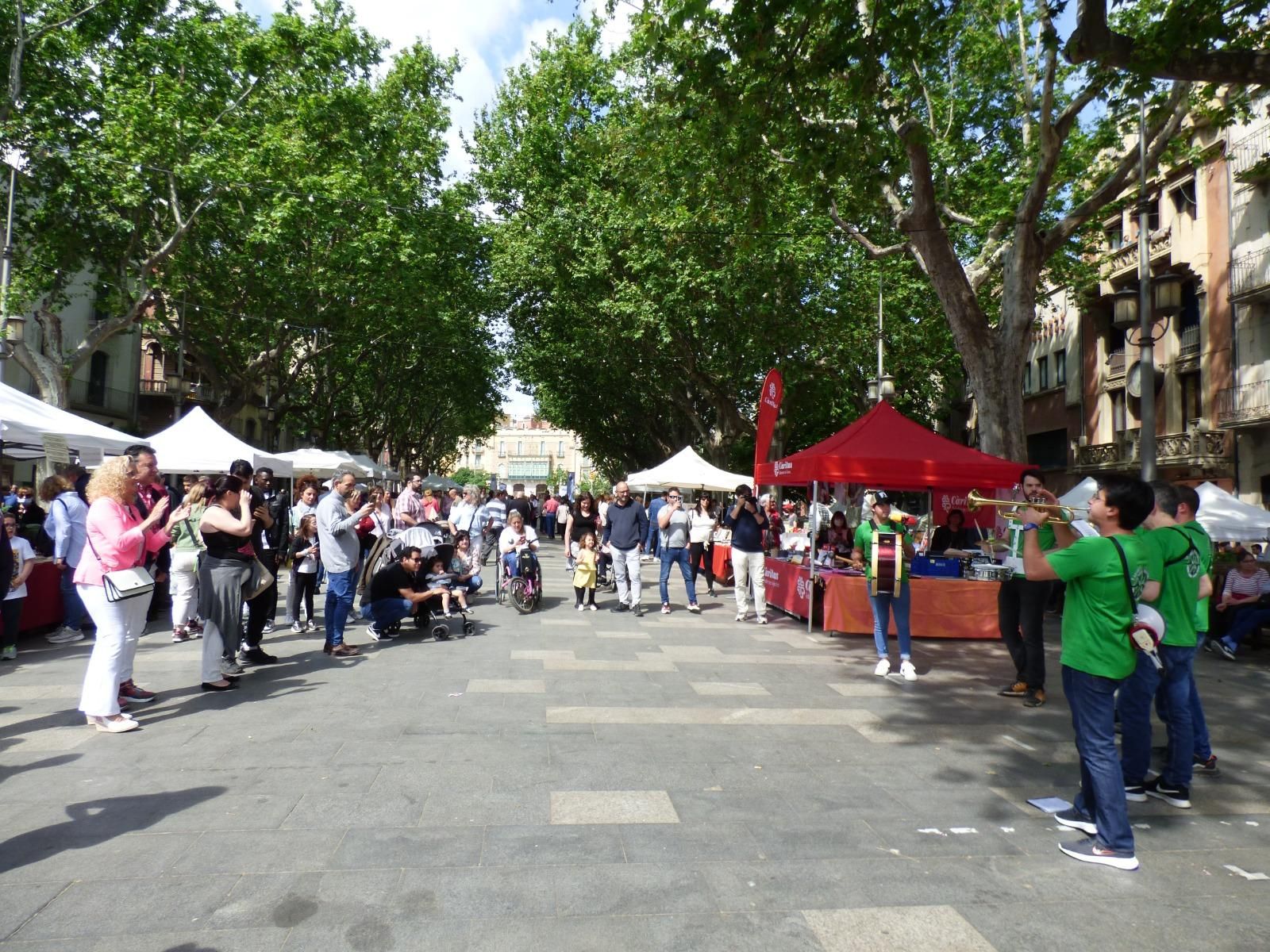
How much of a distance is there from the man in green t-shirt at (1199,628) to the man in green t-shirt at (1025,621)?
4.93ft

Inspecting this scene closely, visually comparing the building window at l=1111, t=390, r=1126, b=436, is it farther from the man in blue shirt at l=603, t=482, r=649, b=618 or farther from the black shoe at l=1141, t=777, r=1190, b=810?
the black shoe at l=1141, t=777, r=1190, b=810

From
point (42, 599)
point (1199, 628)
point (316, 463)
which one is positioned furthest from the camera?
point (316, 463)

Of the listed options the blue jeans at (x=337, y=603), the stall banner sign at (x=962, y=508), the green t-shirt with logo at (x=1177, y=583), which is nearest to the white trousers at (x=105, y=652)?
the blue jeans at (x=337, y=603)

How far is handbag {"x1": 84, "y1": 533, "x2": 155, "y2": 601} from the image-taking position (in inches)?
211

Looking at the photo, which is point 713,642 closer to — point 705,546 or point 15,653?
point 705,546

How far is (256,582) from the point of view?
6914mm

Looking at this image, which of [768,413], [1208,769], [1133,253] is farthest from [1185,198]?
[1208,769]

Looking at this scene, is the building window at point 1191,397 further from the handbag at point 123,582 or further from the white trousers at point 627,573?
the handbag at point 123,582

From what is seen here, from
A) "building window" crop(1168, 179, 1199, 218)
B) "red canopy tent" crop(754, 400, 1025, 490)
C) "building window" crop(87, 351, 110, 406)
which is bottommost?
"red canopy tent" crop(754, 400, 1025, 490)

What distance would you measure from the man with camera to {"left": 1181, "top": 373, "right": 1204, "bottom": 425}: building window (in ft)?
62.1

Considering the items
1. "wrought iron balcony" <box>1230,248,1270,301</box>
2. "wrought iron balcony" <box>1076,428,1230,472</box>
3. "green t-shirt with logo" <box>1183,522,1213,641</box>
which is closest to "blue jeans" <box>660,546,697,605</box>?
"green t-shirt with logo" <box>1183,522,1213,641</box>

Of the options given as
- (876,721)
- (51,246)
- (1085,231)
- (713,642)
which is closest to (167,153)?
(51,246)

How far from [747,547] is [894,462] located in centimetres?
212

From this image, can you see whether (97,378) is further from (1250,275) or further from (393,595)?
(1250,275)
